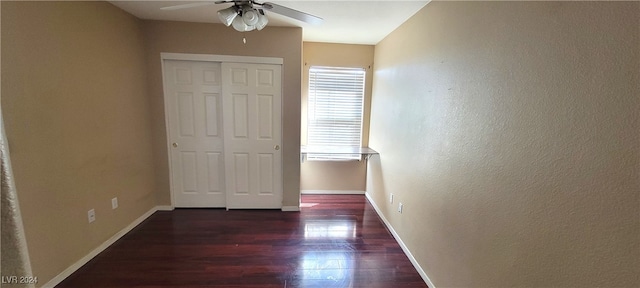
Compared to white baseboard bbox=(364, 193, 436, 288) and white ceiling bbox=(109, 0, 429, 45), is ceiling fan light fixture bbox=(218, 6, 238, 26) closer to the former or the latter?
white ceiling bbox=(109, 0, 429, 45)

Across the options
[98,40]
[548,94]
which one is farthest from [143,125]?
[548,94]

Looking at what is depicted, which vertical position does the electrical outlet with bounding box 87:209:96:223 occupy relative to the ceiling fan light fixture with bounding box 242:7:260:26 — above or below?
below

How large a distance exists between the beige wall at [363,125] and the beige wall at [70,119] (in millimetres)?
2126

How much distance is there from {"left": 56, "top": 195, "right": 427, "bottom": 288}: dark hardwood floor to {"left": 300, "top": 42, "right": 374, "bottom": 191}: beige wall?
2.62 ft

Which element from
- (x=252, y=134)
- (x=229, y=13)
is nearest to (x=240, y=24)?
(x=229, y=13)

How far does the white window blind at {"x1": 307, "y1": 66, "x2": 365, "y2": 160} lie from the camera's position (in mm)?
3592

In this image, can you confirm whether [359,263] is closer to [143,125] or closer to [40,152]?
[40,152]

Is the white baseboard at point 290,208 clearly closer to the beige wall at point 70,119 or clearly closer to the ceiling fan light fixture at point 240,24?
the beige wall at point 70,119

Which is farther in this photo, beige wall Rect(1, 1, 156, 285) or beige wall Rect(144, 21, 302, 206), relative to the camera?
beige wall Rect(144, 21, 302, 206)

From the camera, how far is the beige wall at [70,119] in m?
1.58

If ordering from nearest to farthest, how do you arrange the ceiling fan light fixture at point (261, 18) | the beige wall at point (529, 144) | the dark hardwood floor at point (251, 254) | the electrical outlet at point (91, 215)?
the beige wall at point (529, 144) < the ceiling fan light fixture at point (261, 18) < the dark hardwood floor at point (251, 254) < the electrical outlet at point (91, 215)

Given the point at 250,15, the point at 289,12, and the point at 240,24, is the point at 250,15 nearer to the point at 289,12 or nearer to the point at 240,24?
the point at 240,24

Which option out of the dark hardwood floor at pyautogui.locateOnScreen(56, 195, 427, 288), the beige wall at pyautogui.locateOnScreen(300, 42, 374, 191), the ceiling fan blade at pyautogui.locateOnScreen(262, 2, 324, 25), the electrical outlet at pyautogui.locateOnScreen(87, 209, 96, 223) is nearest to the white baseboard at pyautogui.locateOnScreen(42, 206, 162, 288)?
the dark hardwood floor at pyautogui.locateOnScreen(56, 195, 427, 288)

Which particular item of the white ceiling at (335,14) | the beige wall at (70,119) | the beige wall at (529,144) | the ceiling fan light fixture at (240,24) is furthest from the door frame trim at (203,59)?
the beige wall at (529,144)
